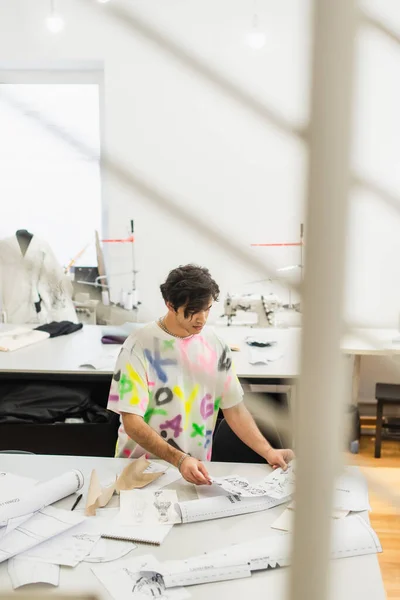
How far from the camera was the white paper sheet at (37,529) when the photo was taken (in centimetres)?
108

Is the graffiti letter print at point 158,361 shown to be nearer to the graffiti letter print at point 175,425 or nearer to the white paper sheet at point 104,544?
the graffiti letter print at point 175,425

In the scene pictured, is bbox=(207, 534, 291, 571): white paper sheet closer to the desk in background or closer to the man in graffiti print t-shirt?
the man in graffiti print t-shirt

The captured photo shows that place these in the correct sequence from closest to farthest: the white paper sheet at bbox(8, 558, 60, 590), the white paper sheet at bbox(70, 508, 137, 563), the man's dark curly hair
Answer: the white paper sheet at bbox(8, 558, 60, 590)
the white paper sheet at bbox(70, 508, 137, 563)
the man's dark curly hair

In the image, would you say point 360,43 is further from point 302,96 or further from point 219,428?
point 219,428

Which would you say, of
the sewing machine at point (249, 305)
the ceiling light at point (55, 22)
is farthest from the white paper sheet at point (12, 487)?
the ceiling light at point (55, 22)

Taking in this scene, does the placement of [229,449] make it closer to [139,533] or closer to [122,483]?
[122,483]

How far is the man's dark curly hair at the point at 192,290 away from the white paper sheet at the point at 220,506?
1.55 feet

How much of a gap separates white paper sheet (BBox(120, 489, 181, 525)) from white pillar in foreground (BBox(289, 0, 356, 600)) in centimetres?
108

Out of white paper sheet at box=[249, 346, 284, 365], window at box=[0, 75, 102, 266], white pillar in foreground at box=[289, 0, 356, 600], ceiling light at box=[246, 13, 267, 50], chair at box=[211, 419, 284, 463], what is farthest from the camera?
ceiling light at box=[246, 13, 267, 50]

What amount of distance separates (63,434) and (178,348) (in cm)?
85

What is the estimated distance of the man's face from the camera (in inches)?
60.0

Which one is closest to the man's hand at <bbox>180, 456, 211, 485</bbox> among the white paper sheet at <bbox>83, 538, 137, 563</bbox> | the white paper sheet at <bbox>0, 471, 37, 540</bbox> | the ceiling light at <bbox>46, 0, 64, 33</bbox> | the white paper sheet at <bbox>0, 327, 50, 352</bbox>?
the white paper sheet at <bbox>83, 538, 137, 563</bbox>

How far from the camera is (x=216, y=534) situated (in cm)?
117

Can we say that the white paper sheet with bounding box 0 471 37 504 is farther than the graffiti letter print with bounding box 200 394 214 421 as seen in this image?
No
